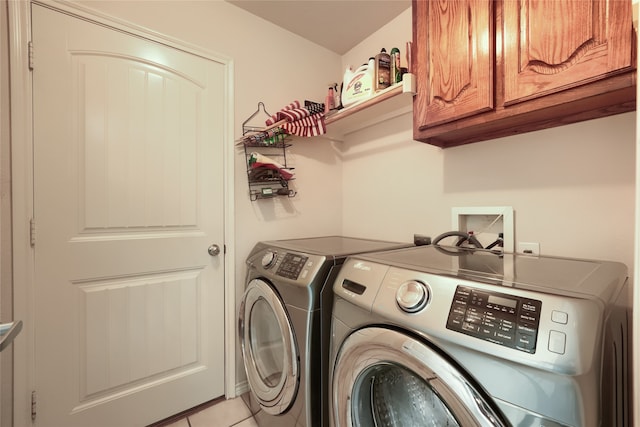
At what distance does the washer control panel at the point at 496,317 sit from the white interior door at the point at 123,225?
1.43m

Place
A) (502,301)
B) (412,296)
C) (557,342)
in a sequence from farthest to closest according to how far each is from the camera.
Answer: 1. (412,296)
2. (502,301)
3. (557,342)

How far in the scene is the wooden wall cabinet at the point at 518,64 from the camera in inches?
31.3

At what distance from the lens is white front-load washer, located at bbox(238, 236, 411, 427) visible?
1.10m

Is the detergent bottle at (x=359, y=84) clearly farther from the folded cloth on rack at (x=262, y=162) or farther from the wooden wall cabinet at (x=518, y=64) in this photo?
the folded cloth on rack at (x=262, y=162)

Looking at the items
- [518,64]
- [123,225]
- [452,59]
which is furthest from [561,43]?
[123,225]

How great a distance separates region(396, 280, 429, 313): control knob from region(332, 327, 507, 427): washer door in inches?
3.1

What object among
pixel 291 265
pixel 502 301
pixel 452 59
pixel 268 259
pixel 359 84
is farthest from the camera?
pixel 359 84

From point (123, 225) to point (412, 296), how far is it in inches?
57.1

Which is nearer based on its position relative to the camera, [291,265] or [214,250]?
[291,265]

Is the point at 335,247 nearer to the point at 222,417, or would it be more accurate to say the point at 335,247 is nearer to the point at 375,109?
the point at 375,109

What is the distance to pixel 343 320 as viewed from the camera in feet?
3.10

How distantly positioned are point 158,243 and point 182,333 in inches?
21.5

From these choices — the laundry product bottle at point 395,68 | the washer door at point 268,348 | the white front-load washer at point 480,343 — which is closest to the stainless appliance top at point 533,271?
the white front-load washer at point 480,343

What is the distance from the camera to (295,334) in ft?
3.76
